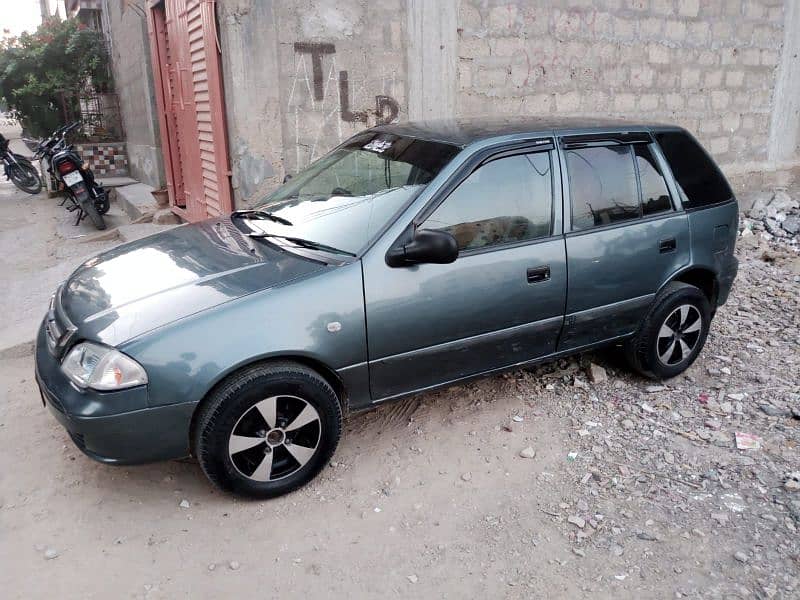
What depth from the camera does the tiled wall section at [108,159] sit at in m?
11.6

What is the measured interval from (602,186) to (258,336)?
217cm

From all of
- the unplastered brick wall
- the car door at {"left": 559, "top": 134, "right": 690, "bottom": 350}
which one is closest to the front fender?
the car door at {"left": 559, "top": 134, "right": 690, "bottom": 350}

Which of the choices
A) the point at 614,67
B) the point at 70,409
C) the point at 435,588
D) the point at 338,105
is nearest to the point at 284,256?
the point at 70,409

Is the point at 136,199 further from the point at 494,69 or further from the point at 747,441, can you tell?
the point at 747,441

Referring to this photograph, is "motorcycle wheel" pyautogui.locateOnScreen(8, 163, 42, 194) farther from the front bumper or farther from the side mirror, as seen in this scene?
the side mirror

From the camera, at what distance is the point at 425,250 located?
3.05 meters

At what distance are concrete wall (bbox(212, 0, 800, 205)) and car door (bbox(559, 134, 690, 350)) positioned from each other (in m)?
2.98

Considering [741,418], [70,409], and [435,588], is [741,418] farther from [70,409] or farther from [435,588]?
[70,409]

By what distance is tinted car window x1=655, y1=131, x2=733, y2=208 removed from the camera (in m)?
4.06

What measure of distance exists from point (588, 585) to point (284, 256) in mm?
1993

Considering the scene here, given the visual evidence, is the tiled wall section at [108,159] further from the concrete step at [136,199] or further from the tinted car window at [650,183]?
the tinted car window at [650,183]

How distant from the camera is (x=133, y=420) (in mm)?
2734

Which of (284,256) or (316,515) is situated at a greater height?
(284,256)

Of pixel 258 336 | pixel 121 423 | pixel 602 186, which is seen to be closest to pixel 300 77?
pixel 602 186
